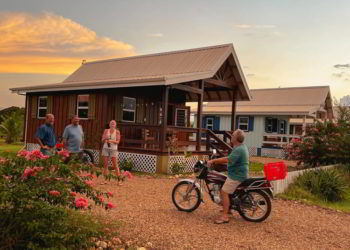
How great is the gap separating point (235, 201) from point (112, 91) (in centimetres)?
919

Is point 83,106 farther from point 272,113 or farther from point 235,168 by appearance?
point 272,113

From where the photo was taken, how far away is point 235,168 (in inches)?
248

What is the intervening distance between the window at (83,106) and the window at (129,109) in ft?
5.23

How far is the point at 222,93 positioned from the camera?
717 inches

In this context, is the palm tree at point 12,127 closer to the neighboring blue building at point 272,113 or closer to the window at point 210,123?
the neighboring blue building at point 272,113

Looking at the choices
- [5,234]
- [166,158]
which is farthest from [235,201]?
[166,158]

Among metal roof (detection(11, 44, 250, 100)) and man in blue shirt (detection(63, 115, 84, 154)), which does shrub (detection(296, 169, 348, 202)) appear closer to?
metal roof (detection(11, 44, 250, 100))

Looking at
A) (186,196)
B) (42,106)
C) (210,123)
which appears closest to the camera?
(186,196)

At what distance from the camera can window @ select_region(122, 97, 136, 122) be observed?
15.7 metres

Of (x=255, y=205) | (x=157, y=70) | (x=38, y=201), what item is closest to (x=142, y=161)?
(x=157, y=70)

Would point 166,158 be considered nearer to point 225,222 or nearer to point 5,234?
point 225,222

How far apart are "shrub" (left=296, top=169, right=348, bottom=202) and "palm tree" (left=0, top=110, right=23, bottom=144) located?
69.3ft

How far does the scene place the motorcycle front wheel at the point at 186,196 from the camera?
6.97 metres

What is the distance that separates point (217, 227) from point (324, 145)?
36.8 feet
